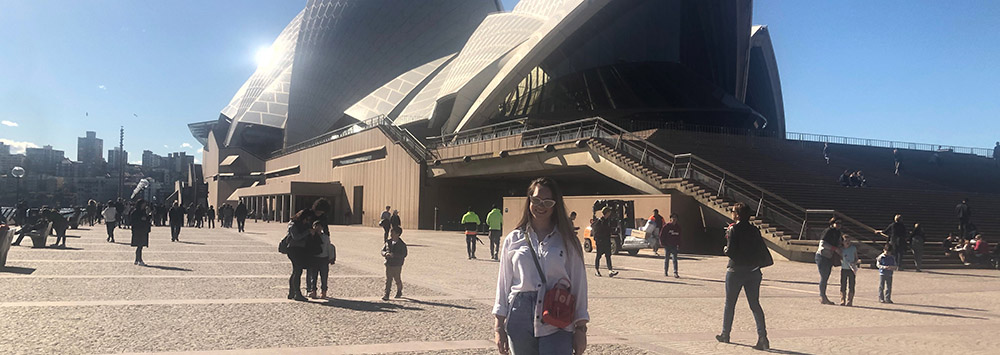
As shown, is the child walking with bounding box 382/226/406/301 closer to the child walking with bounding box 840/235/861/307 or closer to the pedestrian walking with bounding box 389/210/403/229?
the pedestrian walking with bounding box 389/210/403/229

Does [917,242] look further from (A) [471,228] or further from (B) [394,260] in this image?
(B) [394,260]

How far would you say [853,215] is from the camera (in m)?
19.4

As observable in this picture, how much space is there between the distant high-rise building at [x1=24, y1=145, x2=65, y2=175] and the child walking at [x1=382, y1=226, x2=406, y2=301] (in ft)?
241

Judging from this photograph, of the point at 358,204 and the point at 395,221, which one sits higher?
the point at 358,204

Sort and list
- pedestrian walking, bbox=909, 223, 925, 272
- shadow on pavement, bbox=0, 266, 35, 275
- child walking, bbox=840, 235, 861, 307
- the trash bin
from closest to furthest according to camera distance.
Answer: child walking, bbox=840, 235, 861, 307 < shadow on pavement, bbox=0, 266, 35, 275 < the trash bin < pedestrian walking, bbox=909, 223, 925, 272

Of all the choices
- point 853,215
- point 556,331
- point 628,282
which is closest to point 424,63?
point 853,215

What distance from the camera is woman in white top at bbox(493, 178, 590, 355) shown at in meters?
2.83

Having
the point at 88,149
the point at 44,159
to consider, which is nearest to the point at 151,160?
the point at 88,149

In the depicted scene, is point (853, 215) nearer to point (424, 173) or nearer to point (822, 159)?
point (822, 159)

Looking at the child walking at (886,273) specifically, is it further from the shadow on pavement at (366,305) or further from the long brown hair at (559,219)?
the long brown hair at (559,219)

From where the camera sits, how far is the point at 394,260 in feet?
27.4

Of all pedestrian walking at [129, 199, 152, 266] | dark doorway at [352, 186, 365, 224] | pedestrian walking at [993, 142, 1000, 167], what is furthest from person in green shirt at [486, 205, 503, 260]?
pedestrian walking at [993, 142, 1000, 167]

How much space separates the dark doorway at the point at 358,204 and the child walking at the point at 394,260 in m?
34.0

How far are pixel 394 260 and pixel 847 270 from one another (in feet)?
19.8
